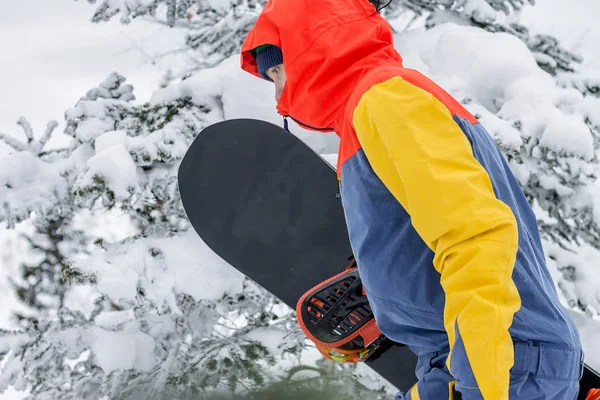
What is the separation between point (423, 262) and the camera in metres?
1.08

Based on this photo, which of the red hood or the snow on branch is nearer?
the red hood

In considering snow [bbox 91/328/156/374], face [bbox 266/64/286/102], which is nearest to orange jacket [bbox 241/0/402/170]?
face [bbox 266/64/286/102]

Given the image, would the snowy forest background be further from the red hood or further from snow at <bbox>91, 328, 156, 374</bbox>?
the red hood

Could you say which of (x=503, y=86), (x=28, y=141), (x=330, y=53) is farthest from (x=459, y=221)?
(x=28, y=141)

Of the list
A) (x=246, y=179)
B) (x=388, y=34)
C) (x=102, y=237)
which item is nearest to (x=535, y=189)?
(x=246, y=179)

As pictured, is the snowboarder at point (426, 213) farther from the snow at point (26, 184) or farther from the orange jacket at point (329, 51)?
the snow at point (26, 184)

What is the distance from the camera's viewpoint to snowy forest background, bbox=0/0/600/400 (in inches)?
108

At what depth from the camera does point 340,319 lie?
78.6 inches

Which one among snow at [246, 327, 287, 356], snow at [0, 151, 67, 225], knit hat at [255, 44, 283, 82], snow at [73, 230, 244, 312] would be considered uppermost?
knit hat at [255, 44, 283, 82]

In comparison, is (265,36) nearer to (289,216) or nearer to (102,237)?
(289,216)

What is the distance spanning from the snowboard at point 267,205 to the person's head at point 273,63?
2.88ft

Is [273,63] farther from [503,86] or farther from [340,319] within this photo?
[503,86]

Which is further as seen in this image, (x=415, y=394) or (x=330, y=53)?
(x=415, y=394)

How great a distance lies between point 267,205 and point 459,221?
1599mm
